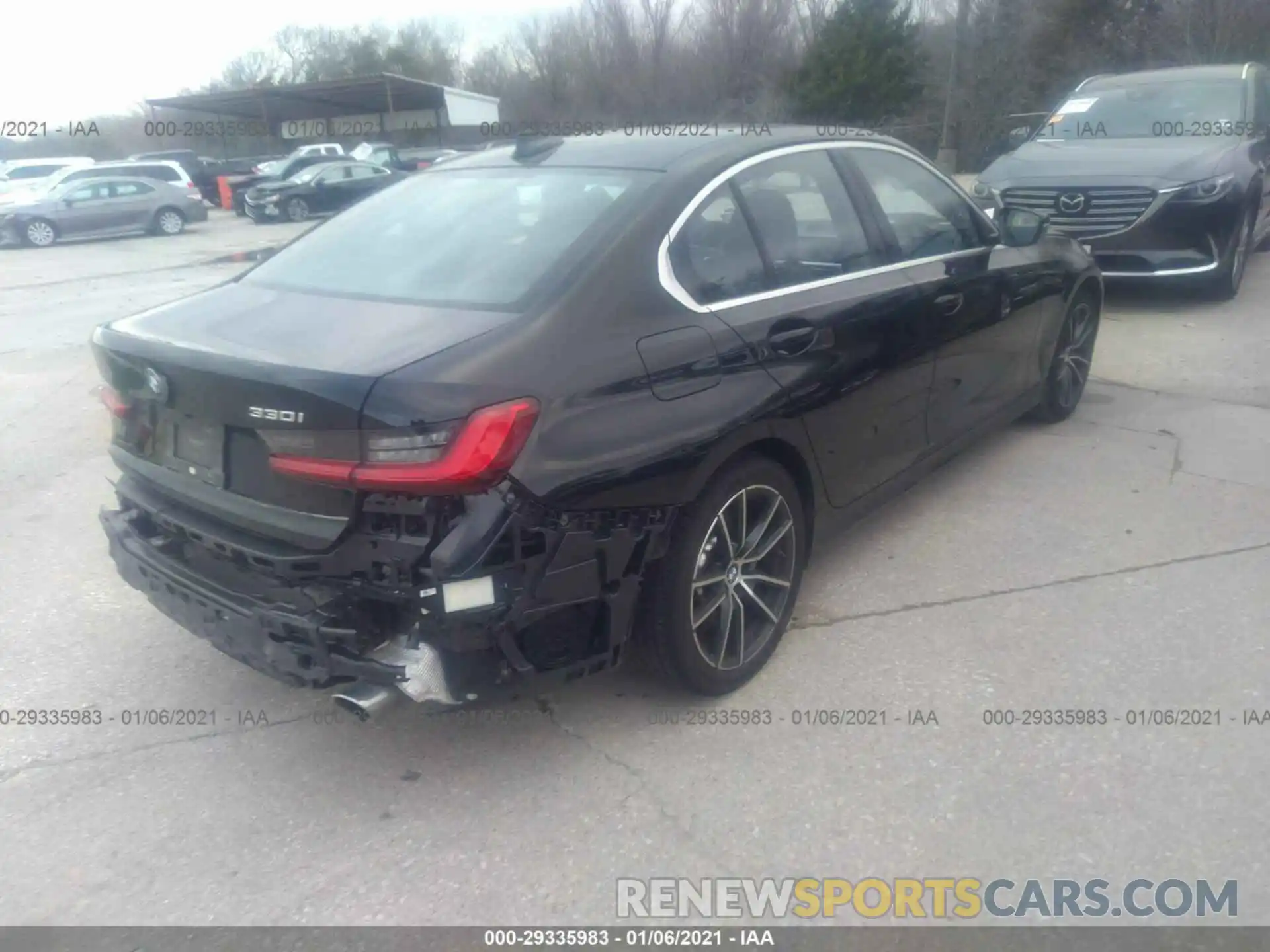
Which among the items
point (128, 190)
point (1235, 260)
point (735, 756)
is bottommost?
point (735, 756)

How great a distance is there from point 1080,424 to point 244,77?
60992 millimetres

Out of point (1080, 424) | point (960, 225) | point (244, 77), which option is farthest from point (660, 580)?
point (244, 77)

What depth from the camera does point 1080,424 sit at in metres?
6.12

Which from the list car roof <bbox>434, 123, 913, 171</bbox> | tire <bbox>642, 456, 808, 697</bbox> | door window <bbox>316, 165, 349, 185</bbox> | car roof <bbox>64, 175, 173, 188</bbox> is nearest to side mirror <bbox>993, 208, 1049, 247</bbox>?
car roof <bbox>434, 123, 913, 171</bbox>

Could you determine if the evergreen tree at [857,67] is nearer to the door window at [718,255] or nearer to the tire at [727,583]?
the door window at [718,255]

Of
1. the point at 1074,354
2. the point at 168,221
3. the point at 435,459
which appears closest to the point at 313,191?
the point at 168,221

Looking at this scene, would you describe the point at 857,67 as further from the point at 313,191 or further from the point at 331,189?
the point at 313,191

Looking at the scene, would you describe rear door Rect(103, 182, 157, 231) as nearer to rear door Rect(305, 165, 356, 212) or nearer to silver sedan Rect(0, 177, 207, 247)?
silver sedan Rect(0, 177, 207, 247)

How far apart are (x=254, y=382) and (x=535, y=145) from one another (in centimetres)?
168

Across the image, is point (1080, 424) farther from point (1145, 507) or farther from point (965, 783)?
point (965, 783)

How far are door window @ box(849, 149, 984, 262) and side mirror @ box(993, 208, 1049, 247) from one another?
0.91 ft

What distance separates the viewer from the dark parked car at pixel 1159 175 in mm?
8352

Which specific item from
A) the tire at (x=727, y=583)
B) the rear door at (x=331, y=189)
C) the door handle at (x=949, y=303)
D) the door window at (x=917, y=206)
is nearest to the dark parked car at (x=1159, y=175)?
the door window at (x=917, y=206)

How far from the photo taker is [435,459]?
2525 mm
